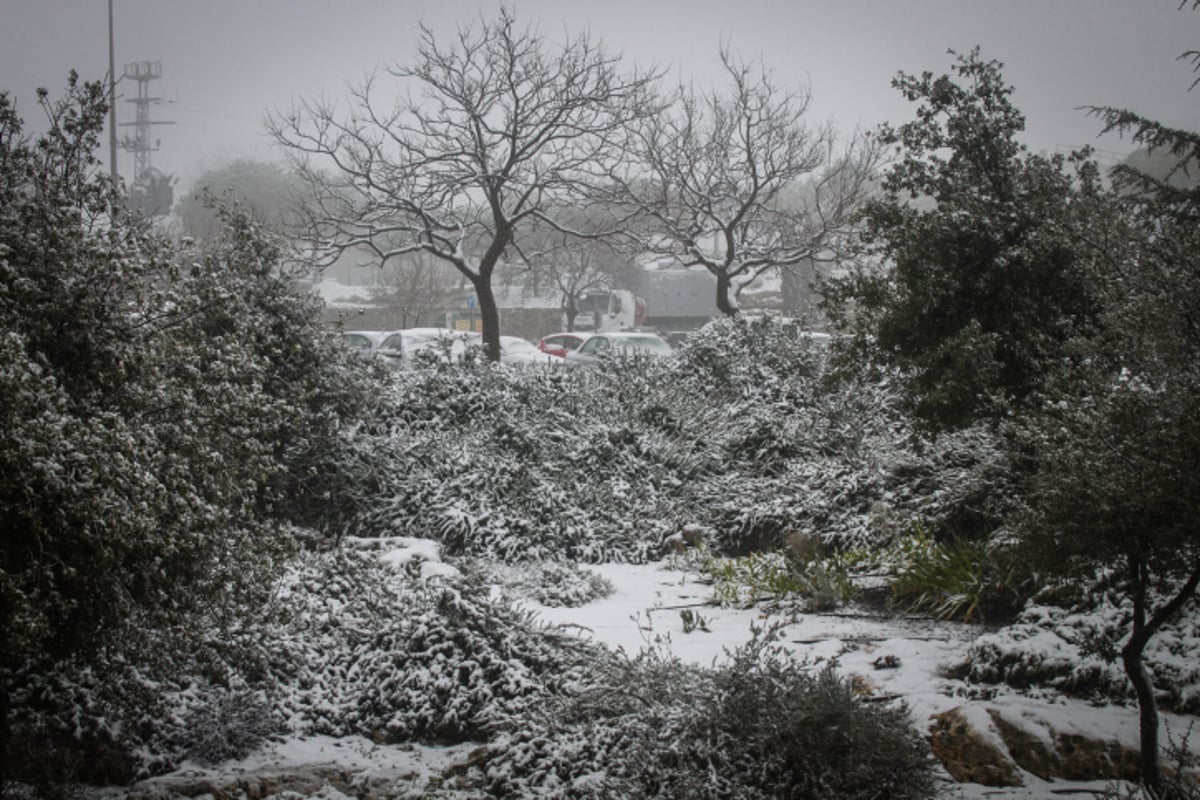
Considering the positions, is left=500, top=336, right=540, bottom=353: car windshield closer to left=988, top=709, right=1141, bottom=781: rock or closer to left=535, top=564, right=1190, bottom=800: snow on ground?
left=535, top=564, right=1190, bottom=800: snow on ground

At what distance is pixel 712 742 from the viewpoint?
4.22 metres

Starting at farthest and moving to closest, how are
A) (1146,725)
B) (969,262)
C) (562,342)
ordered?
(562,342) → (969,262) → (1146,725)

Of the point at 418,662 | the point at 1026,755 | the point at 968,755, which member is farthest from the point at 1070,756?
the point at 418,662

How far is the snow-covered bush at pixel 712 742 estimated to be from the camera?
3.92 metres

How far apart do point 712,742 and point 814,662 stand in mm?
877

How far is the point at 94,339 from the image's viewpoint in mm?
3553

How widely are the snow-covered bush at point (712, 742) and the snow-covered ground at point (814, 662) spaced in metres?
0.24

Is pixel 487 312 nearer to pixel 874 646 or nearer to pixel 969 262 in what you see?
pixel 969 262

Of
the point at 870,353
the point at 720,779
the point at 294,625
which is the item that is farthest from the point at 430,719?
the point at 870,353

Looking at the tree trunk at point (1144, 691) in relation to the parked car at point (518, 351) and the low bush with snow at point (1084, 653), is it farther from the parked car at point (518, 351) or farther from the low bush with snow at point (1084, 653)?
the parked car at point (518, 351)

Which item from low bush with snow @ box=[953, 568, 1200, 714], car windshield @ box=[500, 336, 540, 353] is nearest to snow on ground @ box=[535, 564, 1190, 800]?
low bush with snow @ box=[953, 568, 1200, 714]

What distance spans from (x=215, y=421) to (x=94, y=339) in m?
0.66

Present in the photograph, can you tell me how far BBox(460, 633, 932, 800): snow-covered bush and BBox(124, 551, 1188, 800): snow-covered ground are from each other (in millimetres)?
239

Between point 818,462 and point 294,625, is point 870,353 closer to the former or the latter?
point 818,462
